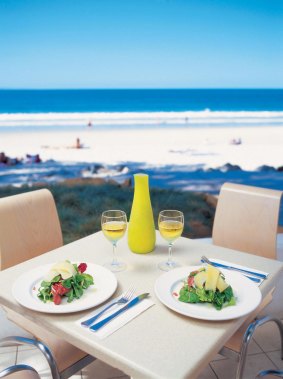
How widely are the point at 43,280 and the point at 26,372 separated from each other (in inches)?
8.6

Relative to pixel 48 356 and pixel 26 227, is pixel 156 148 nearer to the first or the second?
pixel 26 227

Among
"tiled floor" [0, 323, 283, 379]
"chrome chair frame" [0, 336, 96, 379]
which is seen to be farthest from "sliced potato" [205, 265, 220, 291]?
"tiled floor" [0, 323, 283, 379]

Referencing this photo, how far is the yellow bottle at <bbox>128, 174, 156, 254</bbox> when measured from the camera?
1117mm

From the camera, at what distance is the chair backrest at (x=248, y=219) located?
4.78 ft

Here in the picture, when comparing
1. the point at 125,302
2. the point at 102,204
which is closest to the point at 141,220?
the point at 125,302

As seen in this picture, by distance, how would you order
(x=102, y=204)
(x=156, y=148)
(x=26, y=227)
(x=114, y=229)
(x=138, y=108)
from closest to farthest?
(x=114, y=229) < (x=26, y=227) < (x=102, y=204) < (x=156, y=148) < (x=138, y=108)

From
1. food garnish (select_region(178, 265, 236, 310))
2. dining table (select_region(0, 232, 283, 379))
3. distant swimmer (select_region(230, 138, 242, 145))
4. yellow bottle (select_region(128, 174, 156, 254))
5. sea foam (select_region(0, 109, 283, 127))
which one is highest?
sea foam (select_region(0, 109, 283, 127))

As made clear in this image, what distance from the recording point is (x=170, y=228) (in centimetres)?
105

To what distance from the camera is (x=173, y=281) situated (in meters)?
0.95

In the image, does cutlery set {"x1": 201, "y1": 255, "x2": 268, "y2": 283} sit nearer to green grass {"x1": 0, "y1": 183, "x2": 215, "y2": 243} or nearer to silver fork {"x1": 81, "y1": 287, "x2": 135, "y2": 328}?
silver fork {"x1": 81, "y1": 287, "x2": 135, "y2": 328}

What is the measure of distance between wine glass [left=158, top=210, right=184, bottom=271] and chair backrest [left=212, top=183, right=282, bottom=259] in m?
0.50

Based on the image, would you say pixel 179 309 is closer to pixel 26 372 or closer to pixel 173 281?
pixel 173 281

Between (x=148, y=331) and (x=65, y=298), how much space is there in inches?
8.0

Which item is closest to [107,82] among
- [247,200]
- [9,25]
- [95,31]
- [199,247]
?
[95,31]
